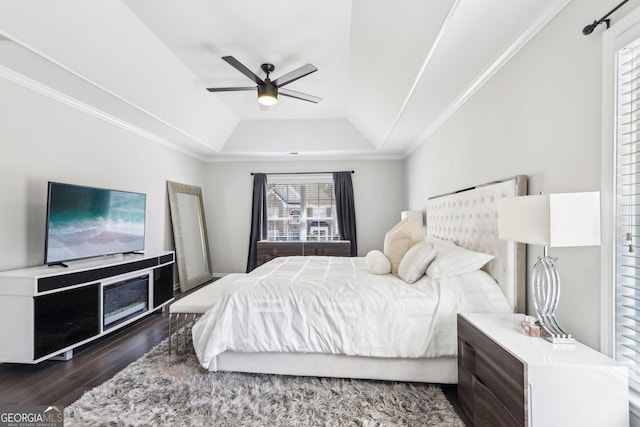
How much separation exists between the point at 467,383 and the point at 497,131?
1.78 metres

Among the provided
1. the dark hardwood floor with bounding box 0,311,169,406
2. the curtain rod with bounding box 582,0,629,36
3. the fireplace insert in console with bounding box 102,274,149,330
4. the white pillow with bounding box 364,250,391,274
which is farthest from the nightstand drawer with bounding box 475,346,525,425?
the fireplace insert in console with bounding box 102,274,149,330

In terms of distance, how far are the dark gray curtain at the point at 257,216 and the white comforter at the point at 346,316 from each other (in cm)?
358

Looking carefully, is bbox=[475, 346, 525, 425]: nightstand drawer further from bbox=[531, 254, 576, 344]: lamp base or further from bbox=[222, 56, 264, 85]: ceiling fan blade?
bbox=[222, 56, 264, 85]: ceiling fan blade

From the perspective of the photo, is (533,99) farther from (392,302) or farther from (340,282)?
(340,282)

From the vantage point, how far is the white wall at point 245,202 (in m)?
5.78

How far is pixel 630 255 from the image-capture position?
1259 millimetres

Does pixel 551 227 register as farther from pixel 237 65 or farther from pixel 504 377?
pixel 237 65

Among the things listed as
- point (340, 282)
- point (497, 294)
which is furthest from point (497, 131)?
point (340, 282)

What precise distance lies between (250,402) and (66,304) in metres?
1.82

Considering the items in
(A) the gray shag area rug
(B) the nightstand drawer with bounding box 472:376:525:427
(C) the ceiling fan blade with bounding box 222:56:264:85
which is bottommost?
(A) the gray shag area rug

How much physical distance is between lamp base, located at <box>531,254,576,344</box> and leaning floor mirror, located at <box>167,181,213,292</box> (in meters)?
4.69

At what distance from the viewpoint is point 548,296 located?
148cm

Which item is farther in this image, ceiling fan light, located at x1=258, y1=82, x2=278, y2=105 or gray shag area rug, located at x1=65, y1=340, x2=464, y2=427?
ceiling fan light, located at x1=258, y1=82, x2=278, y2=105

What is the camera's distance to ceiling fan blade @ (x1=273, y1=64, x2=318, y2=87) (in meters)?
2.54
